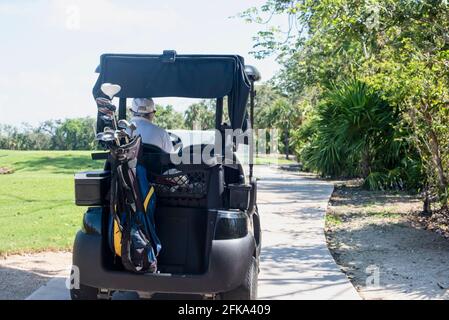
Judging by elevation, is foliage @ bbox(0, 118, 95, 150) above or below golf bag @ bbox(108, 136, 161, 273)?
below

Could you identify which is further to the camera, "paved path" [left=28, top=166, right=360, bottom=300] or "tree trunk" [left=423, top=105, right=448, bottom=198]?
"tree trunk" [left=423, top=105, right=448, bottom=198]

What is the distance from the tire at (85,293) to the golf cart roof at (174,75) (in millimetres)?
1582

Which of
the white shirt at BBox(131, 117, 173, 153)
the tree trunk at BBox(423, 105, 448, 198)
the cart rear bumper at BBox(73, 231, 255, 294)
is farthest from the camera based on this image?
the tree trunk at BBox(423, 105, 448, 198)

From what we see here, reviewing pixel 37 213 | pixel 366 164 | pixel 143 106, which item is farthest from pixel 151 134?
pixel 366 164

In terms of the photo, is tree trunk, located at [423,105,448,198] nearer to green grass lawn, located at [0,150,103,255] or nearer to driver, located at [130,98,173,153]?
driver, located at [130,98,173,153]

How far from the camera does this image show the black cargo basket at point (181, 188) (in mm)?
4148

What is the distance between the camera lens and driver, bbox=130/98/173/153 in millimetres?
4289

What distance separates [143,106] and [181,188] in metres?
0.82

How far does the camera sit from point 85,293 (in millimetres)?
4312

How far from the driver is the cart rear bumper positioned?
2.86 feet

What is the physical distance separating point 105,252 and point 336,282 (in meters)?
2.77

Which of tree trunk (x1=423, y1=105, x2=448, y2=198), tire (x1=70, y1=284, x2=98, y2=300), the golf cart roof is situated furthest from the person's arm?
tree trunk (x1=423, y1=105, x2=448, y2=198)

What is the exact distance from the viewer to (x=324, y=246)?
7742mm
